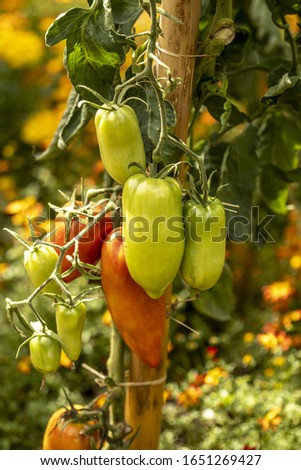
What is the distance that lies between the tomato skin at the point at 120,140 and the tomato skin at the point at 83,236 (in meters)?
0.13

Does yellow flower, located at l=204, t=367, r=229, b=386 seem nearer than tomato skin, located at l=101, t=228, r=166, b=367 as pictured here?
No

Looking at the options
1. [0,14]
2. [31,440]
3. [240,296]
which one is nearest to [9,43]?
[0,14]

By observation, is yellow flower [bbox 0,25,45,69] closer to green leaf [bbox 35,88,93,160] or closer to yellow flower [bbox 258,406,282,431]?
green leaf [bbox 35,88,93,160]

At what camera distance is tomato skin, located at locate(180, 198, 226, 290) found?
744mm

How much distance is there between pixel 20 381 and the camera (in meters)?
1.69

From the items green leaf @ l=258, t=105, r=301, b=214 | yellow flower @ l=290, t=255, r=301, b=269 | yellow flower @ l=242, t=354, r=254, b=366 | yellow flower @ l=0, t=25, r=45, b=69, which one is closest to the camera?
green leaf @ l=258, t=105, r=301, b=214

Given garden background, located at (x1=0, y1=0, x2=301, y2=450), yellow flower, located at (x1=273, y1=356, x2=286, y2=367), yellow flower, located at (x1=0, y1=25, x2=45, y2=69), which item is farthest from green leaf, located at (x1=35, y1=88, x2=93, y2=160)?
yellow flower, located at (x1=0, y1=25, x2=45, y2=69)

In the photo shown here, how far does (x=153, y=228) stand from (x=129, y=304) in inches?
6.8

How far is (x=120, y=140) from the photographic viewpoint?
73 cm

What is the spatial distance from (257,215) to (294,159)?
13 centimetres

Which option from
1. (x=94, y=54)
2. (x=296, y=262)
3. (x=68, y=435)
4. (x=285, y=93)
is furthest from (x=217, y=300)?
(x=296, y=262)

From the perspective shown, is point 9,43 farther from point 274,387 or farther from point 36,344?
point 36,344

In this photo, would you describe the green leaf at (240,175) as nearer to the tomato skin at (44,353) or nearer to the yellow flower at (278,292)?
the tomato skin at (44,353)

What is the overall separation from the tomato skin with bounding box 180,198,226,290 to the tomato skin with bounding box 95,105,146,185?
88 mm
